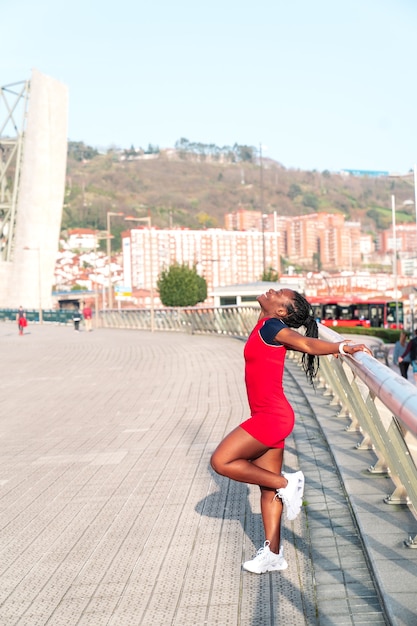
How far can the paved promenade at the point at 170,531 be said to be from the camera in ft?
13.8

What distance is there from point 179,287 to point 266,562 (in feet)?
322

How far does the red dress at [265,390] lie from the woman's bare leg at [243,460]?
5 centimetres

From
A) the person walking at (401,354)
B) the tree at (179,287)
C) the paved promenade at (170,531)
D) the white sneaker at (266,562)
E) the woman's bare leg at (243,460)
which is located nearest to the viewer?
the paved promenade at (170,531)

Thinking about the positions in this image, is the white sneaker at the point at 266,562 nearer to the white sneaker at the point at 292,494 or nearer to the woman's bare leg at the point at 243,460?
the white sneaker at the point at 292,494

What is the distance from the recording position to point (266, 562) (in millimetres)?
4641

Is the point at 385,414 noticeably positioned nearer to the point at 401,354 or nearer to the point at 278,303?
the point at 278,303

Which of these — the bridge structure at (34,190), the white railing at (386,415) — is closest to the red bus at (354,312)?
the bridge structure at (34,190)

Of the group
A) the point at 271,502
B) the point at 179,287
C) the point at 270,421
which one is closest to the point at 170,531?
the point at 271,502

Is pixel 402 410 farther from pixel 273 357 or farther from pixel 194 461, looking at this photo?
pixel 194 461

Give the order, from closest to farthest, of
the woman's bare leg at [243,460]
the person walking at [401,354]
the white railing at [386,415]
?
the white railing at [386,415] < the woman's bare leg at [243,460] < the person walking at [401,354]

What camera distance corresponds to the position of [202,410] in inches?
477

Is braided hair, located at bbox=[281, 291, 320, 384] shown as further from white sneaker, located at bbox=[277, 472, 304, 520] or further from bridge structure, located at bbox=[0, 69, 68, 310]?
bridge structure, located at bbox=[0, 69, 68, 310]

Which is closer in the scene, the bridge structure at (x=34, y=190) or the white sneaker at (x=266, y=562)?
the white sneaker at (x=266, y=562)

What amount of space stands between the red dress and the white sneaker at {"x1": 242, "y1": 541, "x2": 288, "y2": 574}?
1.81 feet
